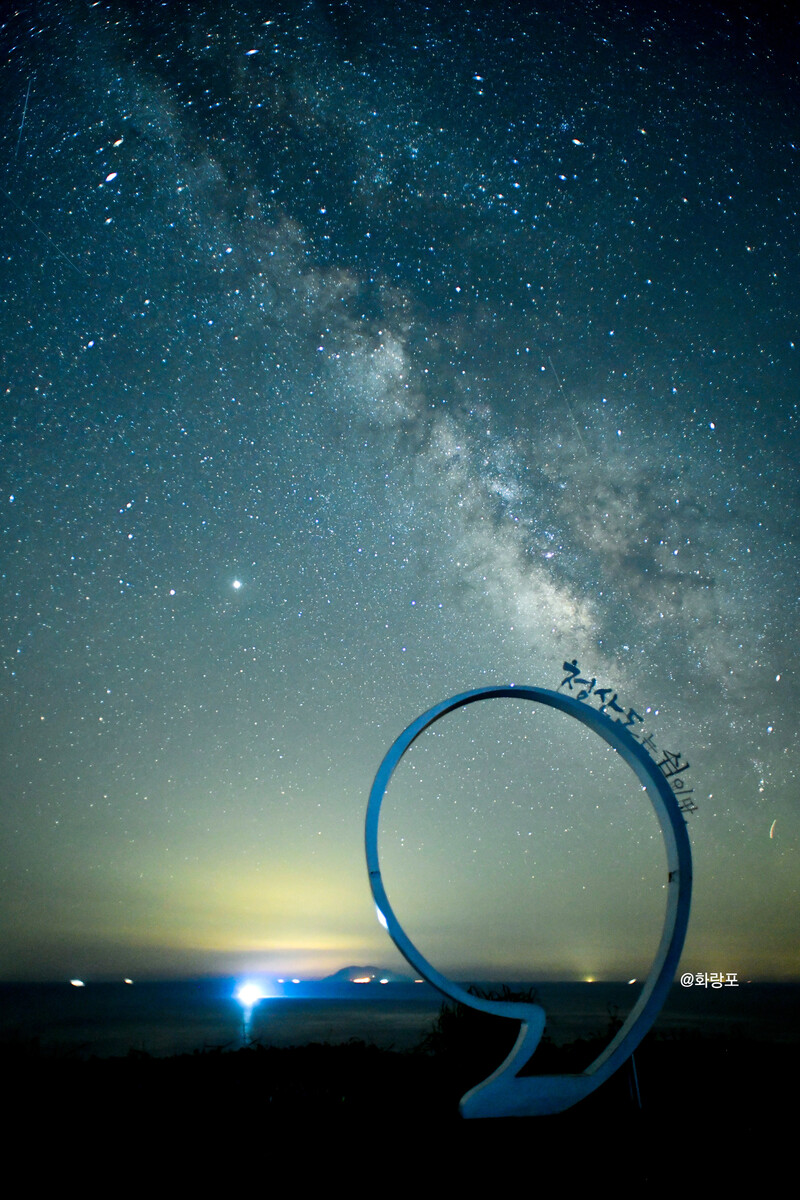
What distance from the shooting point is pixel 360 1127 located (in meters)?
5.87

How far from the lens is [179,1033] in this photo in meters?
41.2

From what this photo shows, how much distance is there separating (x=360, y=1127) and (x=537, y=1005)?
214 centimetres

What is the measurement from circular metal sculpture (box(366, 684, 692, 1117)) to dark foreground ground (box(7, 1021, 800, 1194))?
249 mm

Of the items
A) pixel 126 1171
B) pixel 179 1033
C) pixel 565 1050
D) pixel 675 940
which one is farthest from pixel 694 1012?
pixel 126 1171

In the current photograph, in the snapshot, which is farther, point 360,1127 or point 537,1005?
point 537,1005

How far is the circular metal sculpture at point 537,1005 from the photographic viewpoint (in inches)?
249

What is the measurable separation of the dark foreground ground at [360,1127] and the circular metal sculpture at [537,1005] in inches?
9.8

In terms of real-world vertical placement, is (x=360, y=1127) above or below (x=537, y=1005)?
below

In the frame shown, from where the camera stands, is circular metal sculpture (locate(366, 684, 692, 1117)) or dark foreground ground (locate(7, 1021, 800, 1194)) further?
circular metal sculpture (locate(366, 684, 692, 1117))

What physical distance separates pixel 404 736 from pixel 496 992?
5155 millimetres

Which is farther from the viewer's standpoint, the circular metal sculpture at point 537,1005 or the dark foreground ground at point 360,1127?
the circular metal sculpture at point 537,1005

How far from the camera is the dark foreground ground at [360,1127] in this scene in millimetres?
4977

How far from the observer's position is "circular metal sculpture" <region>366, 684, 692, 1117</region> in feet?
20.8

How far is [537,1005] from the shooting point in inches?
275
